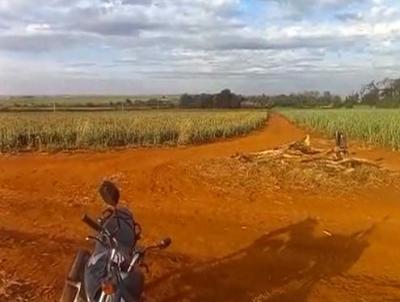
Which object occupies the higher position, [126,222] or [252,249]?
[126,222]

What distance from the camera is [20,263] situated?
7191 millimetres

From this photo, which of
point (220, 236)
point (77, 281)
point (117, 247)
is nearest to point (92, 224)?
point (117, 247)

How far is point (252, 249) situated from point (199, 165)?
7.67 m

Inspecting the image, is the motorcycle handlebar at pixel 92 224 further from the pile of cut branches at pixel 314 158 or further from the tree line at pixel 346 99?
the tree line at pixel 346 99

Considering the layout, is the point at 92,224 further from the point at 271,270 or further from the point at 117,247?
the point at 271,270

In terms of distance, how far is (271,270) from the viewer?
7383 millimetres

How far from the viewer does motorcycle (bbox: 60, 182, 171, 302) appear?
3.86m

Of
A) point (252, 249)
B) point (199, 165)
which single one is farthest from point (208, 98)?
point (252, 249)

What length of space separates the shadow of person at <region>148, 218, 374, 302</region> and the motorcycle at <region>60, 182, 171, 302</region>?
6.90ft

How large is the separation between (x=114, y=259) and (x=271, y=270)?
382 cm

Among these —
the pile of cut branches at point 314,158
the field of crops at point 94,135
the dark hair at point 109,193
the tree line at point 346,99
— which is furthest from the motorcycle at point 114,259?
the tree line at point 346,99

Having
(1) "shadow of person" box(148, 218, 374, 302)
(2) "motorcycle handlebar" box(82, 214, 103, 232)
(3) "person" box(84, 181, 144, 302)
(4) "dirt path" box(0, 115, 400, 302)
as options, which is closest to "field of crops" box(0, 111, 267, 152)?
(4) "dirt path" box(0, 115, 400, 302)

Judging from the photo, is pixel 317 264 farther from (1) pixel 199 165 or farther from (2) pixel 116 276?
(1) pixel 199 165

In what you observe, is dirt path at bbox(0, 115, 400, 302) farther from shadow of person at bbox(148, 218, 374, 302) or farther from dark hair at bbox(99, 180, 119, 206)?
dark hair at bbox(99, 180, 119, 206)
